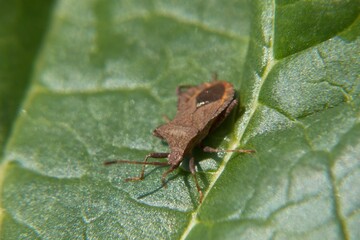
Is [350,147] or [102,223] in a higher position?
[350,147]

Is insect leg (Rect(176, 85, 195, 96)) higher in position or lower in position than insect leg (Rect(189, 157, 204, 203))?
higher

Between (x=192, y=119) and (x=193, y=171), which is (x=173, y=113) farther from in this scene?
(x=193, y=171)

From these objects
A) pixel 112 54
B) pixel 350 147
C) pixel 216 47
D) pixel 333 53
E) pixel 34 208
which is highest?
pixel 333 53

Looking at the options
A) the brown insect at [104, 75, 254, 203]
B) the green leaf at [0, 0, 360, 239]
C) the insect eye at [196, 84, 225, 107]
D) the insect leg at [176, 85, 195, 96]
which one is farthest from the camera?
the insect leg at [176, 85, 195, 96]

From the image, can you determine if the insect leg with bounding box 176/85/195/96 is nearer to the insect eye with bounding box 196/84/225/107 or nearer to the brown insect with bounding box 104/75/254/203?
the brown insect with bounding box 104/75/254/203

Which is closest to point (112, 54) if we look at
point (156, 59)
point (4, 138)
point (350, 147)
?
point (156, 59)

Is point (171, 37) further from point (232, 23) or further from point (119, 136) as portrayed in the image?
A: point (119, 136)

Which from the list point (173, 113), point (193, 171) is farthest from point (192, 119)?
point (193, 171)

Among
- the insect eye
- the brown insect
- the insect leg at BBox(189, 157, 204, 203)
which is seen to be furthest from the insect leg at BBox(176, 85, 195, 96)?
the insect leg at BBox(189, 157, 204, 203)
